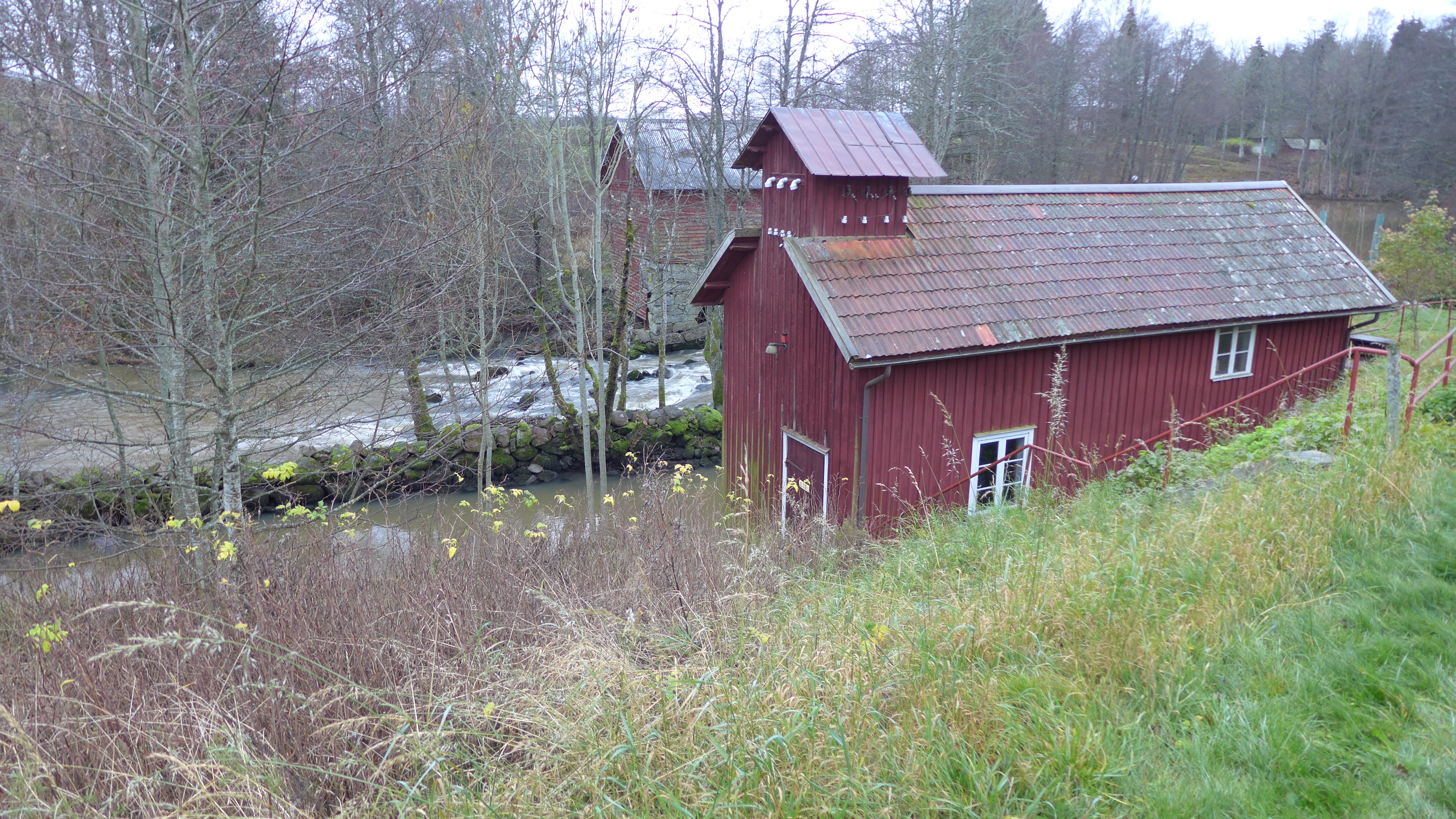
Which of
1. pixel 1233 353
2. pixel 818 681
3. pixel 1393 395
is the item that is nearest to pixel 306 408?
pixel 818 681

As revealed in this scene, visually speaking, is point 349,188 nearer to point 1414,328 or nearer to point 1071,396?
point 1071,396

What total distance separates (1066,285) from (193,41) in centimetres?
928

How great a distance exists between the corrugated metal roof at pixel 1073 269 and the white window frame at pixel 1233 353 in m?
0.34

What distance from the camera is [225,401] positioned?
596 cm

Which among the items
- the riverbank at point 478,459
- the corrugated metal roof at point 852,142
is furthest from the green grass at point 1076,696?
the corrugated metal roof at point 852,142

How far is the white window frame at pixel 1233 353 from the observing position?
35.4 feet

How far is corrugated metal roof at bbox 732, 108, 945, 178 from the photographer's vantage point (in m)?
9.45

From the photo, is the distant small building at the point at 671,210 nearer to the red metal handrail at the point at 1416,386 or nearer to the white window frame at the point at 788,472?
the white window frame at the point at 788,472

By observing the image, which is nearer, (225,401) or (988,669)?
(988,669)

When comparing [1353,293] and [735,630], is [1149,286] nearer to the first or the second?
[1353,293]

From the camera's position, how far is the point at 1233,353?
1097 centimetres

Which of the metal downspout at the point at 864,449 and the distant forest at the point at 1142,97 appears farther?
the distant forest at the point at 1142,97

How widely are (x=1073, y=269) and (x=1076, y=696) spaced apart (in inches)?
327

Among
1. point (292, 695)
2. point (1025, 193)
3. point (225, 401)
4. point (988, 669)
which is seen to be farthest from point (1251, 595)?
point (1025, 193)
